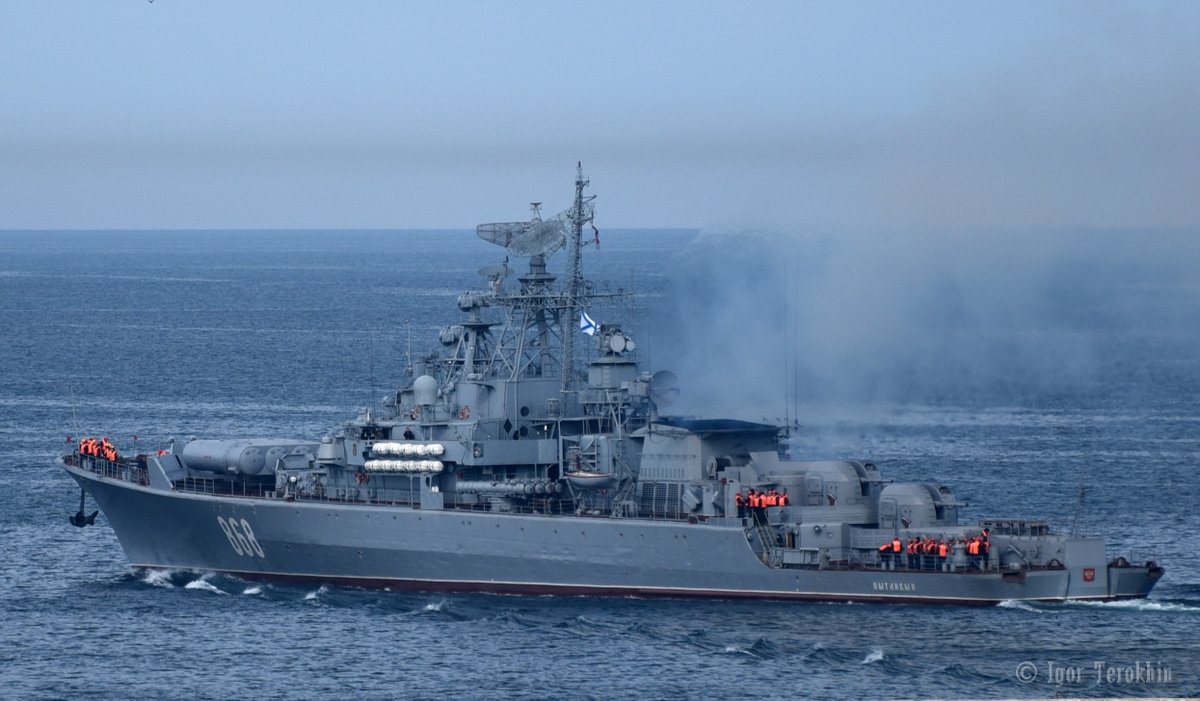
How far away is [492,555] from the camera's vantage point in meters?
53.3

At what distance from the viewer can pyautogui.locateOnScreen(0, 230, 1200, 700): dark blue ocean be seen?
144 ft

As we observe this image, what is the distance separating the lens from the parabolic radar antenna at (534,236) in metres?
56.2

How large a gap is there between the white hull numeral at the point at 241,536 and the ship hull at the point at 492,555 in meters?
0.03

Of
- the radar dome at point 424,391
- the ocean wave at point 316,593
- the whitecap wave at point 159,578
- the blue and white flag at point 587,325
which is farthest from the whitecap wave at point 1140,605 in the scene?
the whitecap wave at point 159,578

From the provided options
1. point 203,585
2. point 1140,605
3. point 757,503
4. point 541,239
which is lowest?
point 203,585

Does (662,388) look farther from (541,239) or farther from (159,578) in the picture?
(159,578)

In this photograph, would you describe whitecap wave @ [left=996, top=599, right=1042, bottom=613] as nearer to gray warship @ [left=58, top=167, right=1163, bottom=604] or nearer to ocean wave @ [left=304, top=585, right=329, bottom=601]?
gray warship @ [left=58, top=167, right=1163, bottom=604]

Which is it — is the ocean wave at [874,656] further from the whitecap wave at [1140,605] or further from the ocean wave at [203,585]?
the ocean wave at [203,585]

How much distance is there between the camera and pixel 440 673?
44.5m

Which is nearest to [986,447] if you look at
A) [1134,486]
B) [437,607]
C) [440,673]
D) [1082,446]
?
[1082,446]

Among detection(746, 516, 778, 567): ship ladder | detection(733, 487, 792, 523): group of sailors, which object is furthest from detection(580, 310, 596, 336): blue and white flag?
detection(746, 516, 778, 567): ship ladder

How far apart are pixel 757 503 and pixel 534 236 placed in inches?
432

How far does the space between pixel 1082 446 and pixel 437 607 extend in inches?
1291

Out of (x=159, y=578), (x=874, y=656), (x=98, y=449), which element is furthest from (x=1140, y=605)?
(x=98, y=449)
